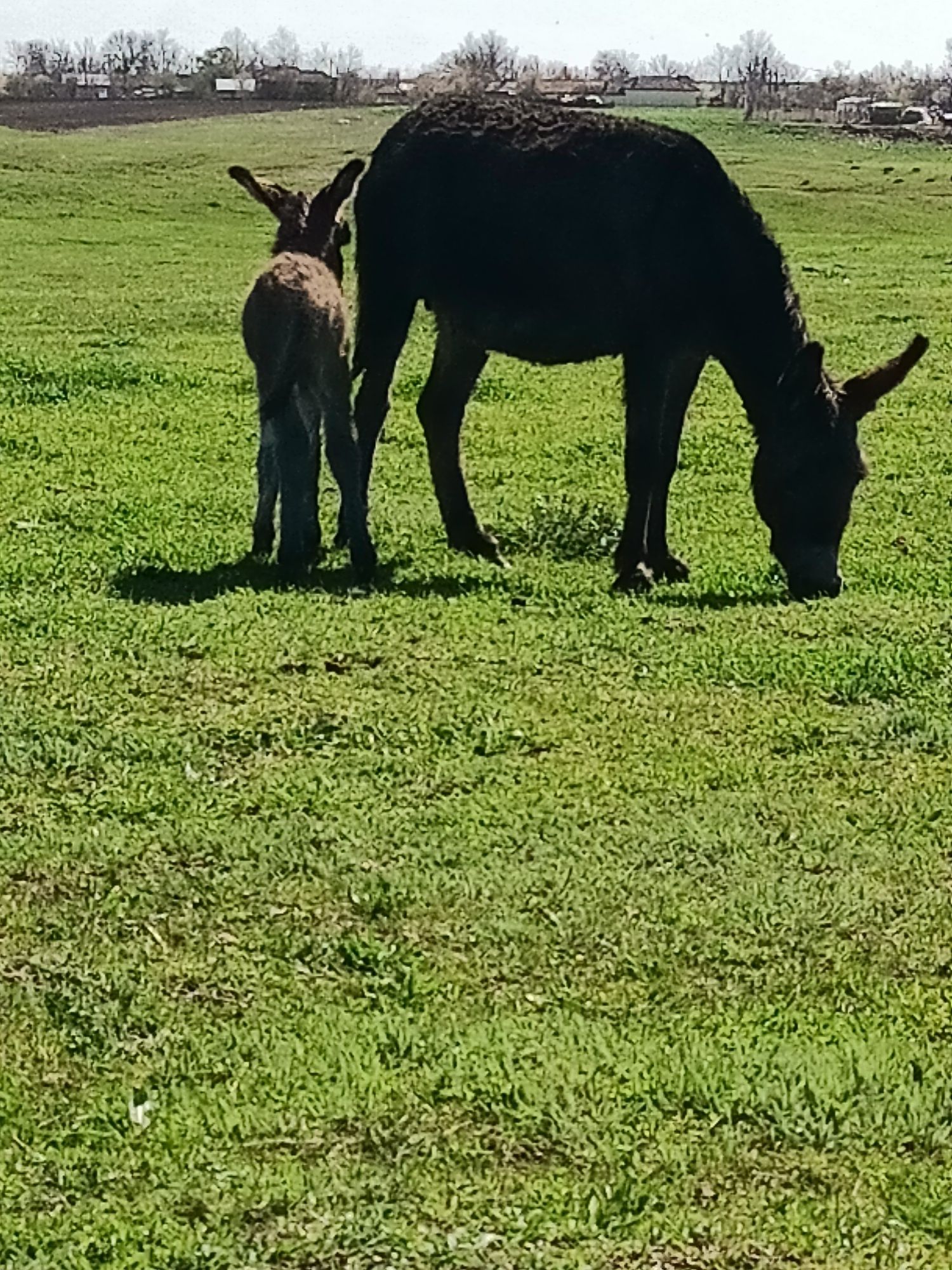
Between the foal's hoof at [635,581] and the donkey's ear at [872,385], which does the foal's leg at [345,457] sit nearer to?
the foal's hoof at [635,581]

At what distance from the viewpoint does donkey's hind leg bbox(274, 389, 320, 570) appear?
8516 mm

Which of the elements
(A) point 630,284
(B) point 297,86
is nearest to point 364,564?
(A) point 630,284

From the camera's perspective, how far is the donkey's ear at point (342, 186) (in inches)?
368

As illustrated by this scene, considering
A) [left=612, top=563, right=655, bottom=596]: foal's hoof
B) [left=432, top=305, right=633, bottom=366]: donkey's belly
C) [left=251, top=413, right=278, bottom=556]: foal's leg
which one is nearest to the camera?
[left=251, top=413, right=278, bottom=556]: foal's leg

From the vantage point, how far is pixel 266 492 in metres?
8.91

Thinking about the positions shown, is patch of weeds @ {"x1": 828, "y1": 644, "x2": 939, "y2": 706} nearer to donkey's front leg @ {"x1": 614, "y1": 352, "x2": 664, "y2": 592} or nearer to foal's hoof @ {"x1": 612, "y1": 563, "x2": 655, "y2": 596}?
foal's hoof @ {"x1": 612, "y1": 563, "x2": 655, "y2": 596}

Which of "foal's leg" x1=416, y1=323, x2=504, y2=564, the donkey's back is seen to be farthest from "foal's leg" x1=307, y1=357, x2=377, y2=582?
"foal's leg" x1=416, y1=323, x2=504, y2=564

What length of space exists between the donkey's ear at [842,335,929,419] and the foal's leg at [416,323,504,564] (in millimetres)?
2027

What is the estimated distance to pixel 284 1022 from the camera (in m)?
4.30

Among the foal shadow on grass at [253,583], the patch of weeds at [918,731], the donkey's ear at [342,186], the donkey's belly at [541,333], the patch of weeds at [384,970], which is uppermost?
the donkey's ear at [342,186]

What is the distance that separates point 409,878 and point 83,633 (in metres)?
2.78

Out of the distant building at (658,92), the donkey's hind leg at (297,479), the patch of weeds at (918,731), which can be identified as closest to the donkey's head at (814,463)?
the donkey's hind leg at (297,479)

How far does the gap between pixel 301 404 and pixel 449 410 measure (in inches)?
62.9

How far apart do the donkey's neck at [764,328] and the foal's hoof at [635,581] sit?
100 centimetres
